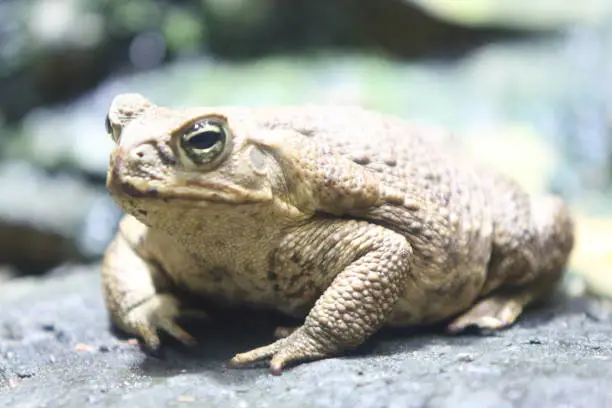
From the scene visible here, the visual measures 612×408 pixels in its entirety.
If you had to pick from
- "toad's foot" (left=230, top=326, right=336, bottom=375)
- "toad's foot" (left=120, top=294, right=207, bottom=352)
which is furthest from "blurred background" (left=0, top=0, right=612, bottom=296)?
"toad's foot" (left=230, top=326, right=336, bottom=375)

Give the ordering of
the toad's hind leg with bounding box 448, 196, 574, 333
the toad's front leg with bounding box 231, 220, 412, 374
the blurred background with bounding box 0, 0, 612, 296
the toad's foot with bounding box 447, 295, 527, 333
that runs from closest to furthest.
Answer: the toad's front leg with bounding box 231, 220, 412, 374, the toad's foot with bounding box 447, 295, 527, 333, the toad's hind leg with bounding box 448, 196, 574, 333, the blurred background with bounding box 0, 0, 612, 296

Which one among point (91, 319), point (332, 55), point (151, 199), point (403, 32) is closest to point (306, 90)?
point (332, 55)

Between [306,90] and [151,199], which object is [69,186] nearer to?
[306,90]

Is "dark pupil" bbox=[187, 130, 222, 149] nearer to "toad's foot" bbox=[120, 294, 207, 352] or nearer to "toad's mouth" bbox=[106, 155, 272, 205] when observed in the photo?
"toad's mouth" bbox=[106, 155, 272, 205]

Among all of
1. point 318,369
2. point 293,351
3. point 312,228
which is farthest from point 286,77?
point 318,369

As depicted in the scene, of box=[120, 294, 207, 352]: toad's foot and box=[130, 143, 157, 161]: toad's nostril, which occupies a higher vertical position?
box=[130, 143, 157, 161]: toad's nostril

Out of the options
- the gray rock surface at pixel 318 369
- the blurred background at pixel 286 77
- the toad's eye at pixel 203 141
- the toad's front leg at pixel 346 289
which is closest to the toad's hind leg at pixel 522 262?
the gray rock surface at pixel 318 369

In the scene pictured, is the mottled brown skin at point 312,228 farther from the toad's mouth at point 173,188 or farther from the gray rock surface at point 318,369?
the gray rock surface at point 318,369

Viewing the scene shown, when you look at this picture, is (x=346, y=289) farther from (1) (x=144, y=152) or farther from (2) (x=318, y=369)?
(1) (x=144, y=152)
